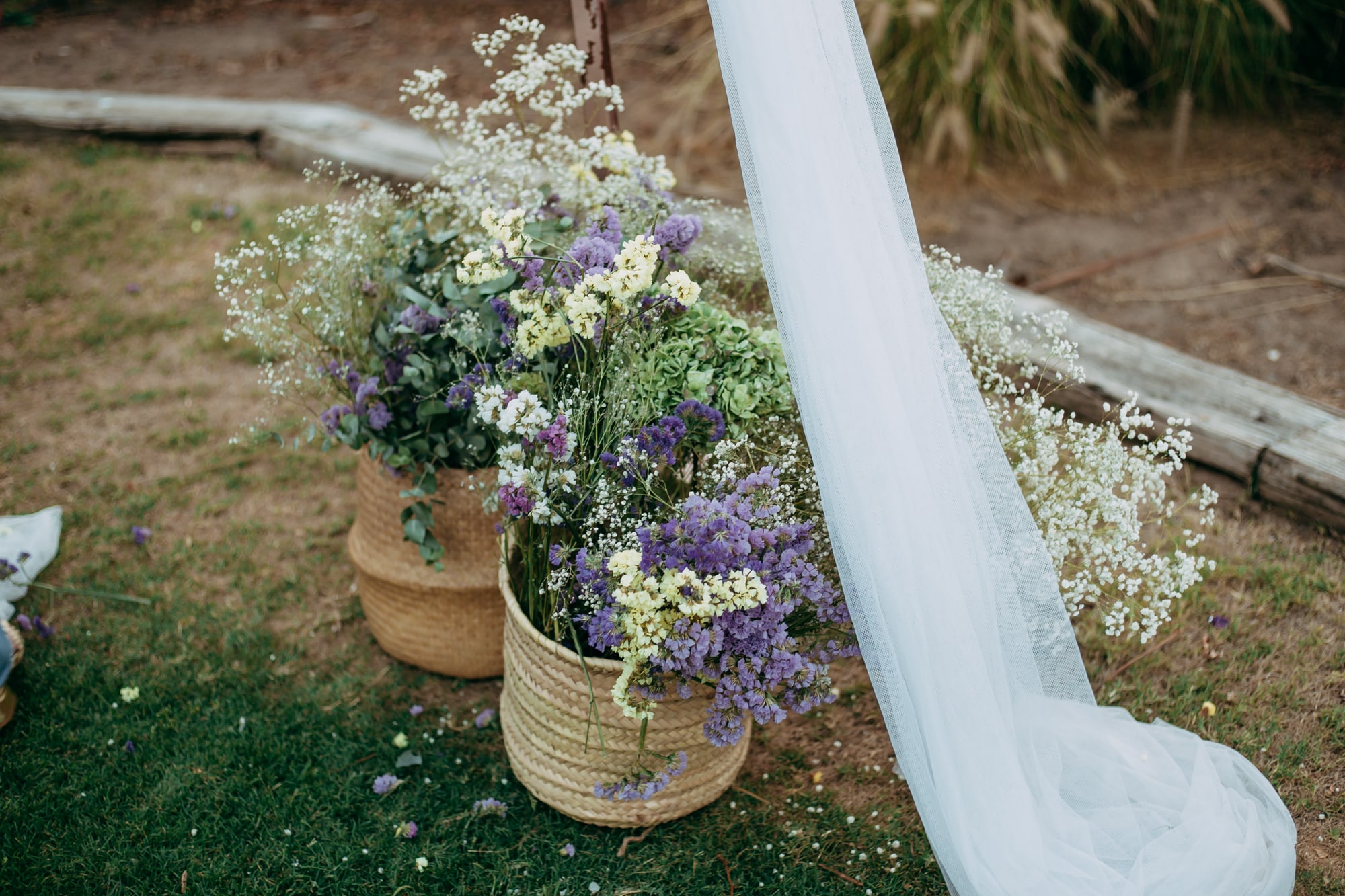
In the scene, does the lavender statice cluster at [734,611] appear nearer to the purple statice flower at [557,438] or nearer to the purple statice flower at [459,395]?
the purple statice flower at [557,438]

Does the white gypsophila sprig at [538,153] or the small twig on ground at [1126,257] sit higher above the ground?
the white gypsophila sprig at [538,153]

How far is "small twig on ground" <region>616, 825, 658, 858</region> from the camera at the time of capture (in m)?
2.19

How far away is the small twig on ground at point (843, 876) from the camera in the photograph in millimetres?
2129

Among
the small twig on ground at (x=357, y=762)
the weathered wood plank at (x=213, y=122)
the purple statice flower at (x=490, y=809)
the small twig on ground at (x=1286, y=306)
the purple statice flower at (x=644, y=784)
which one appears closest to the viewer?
the purple statice flower at (x=644, y=784)

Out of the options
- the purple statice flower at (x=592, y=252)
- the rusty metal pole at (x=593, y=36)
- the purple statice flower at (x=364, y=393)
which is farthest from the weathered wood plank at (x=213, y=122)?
the purple statice flower at (x=592, y=252)

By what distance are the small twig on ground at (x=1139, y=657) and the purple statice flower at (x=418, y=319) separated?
176 centimetres

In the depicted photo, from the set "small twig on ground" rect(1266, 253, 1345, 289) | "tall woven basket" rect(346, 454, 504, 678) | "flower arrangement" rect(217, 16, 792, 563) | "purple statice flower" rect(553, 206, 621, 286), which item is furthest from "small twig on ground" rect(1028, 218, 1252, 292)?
"tall woven basket" rect(346, 454, 504, 678)

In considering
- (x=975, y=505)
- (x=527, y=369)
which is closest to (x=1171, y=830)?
(x=975, y=505)

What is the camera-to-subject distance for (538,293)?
1958 mm

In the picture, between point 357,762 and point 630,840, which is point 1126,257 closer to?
point 630,840

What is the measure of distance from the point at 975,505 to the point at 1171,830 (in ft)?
2.32

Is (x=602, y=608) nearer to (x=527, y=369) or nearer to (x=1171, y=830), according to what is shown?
(x=527, y=369)

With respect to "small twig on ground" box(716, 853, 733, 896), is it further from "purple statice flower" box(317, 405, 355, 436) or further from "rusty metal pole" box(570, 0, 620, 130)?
"rusty metal pole" box(570, 0, 620, 130)

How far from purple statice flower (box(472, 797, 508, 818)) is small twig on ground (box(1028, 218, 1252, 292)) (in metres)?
2.89
